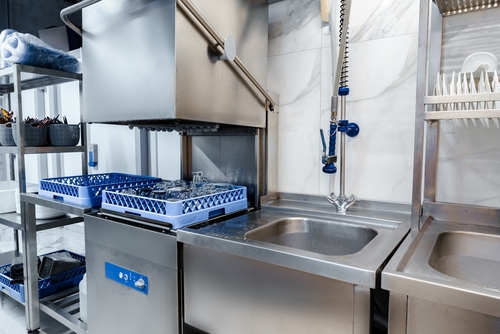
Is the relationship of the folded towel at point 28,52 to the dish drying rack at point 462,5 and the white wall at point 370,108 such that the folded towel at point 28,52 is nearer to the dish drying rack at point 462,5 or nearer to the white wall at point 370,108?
the white wall at point 370,108

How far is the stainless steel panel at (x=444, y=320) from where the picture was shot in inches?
31.0

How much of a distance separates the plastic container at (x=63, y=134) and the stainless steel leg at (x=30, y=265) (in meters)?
0.46

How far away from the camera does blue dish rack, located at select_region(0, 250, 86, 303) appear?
7.34ft

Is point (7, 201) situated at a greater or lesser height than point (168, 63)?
lesser

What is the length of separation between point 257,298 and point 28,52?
2104 mm

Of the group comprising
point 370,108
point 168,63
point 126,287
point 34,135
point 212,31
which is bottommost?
point 126,287

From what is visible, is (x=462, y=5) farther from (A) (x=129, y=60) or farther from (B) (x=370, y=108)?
(A) (x=129, y=60)

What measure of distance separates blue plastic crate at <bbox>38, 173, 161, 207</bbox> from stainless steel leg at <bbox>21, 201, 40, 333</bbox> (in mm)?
279

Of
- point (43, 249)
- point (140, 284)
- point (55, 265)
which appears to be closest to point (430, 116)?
point (140, 284)

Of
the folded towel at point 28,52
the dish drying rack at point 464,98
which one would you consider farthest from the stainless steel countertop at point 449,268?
the folded towel at point 28,52

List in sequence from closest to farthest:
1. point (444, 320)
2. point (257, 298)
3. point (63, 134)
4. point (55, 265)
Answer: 1. point (444, 320)
2. point (257, 298)
3. point (63, 134)
4. point (55, 265)

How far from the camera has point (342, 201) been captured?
5.24ft

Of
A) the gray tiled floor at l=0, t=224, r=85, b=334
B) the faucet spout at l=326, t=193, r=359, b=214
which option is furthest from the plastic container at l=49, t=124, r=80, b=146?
the faucet spout at l=326, t=193, r=359, b=214

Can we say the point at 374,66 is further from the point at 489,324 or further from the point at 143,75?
the point at 489,324
